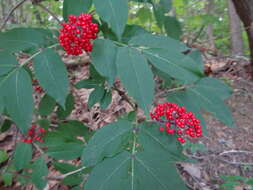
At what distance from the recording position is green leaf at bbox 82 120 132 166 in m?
0.92

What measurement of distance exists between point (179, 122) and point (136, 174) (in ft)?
1.12

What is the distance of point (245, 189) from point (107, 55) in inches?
82.2

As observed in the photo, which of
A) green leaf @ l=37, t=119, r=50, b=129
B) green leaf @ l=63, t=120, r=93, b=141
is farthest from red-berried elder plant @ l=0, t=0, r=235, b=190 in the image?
green leaf @ l=37, t=119, r=50, b=129

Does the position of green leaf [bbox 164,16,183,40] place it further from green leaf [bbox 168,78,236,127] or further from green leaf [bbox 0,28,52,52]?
green leaf [bbox 0,28,52,52]

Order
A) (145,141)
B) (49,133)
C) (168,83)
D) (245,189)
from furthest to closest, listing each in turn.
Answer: (245,189)
(49,133)
(168,83)
(145,141)

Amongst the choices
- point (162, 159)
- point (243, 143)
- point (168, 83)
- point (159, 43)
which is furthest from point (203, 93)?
point (243, 143)

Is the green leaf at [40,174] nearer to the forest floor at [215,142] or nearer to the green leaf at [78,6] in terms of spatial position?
the forest floor at [215,142]

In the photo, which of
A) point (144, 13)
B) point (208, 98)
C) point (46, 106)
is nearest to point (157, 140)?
point (208, 98)

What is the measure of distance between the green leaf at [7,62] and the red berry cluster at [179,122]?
735mm

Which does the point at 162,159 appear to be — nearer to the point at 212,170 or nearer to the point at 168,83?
the point at 168,83

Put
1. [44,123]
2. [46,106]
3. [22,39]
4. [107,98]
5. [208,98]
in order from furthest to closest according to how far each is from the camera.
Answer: [44,123] < [46,106] < [107,98] < [208,98] < [22,39]

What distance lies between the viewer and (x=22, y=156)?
1.61m

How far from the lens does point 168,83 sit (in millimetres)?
1438

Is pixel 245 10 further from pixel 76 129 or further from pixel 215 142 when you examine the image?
pixel 76 129
